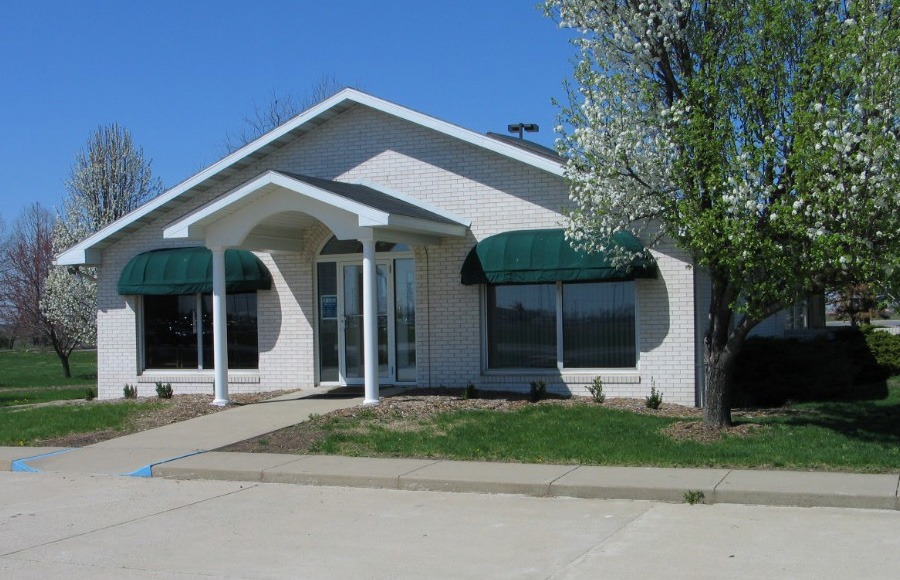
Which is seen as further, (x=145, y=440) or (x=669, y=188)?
(x=145, y=440)

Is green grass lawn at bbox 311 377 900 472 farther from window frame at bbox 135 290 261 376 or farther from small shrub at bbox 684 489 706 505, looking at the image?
window frame at bbox 135 290 261 376

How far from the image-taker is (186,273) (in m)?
18.3

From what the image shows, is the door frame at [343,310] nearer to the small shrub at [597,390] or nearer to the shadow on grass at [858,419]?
the small shrub at [597,390]

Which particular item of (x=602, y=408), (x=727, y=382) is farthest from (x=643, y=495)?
(x=602, y=408)

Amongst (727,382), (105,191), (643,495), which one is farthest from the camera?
(105,191)

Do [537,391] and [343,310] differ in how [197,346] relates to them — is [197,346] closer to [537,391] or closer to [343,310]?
[343,310]

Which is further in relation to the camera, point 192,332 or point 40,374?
point 40,374

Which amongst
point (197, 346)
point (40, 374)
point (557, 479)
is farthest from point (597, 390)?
point (40, 374)

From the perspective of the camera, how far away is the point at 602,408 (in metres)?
14.6

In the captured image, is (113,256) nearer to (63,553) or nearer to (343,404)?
(343,404)

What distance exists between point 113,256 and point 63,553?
12.5 meters

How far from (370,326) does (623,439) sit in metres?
4.52

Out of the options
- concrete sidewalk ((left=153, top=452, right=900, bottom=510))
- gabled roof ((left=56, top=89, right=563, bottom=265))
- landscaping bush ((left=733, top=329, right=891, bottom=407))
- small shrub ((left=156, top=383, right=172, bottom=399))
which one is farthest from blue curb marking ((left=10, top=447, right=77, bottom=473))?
landscaping bush ((left=733, top=329, right=891, bottom=407))

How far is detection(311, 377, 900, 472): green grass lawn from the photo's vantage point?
1066 centimetres
